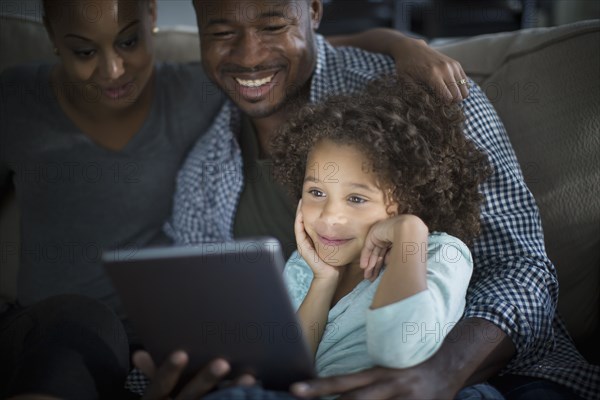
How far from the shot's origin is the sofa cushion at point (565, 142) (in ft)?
4.48

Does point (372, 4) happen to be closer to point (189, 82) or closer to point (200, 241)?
point (189, 82)

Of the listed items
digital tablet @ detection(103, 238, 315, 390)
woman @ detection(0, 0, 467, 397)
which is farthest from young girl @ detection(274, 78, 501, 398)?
woman @ detection(0, 0, 467, 397)

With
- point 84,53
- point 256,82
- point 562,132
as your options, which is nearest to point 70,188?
point 84,53

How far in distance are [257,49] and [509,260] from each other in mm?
713

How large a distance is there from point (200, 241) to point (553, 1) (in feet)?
10.4

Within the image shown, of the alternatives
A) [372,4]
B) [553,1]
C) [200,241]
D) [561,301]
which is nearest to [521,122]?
[561,301]

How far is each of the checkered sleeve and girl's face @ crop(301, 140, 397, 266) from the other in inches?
8.7

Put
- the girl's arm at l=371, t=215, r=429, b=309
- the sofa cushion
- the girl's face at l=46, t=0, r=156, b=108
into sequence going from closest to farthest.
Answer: the girl's arm at l=371, t=215, r=429, b=309
the sofa cushion
the girl's face at l=46, t=0, r=156, b=108

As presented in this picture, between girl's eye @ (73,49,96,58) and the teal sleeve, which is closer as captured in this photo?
the teal sleeve

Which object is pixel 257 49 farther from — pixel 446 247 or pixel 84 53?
pixel 446 247

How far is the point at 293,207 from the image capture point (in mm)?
1501

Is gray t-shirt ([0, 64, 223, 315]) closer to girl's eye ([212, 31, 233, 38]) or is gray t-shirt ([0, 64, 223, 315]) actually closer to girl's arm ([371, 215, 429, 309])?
girl's eye ([212, 31, 233, 38])

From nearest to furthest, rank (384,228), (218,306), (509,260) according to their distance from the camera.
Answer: (218,306) < (384,228) < (509,260)

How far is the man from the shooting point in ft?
3.58
